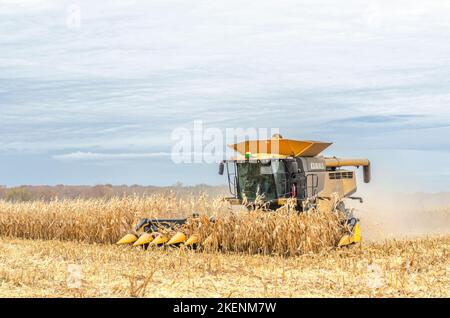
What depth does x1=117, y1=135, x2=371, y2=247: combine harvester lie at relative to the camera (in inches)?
524

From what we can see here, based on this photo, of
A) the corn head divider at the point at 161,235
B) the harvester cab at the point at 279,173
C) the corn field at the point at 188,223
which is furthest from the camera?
the harvester cab at the point at 279,173

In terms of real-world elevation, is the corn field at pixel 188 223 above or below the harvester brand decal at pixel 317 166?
below

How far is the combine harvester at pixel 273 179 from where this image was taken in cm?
1330

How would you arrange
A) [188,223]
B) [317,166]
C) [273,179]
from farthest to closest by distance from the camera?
1. [317,166]
2. [273,179]
3. [188,223]

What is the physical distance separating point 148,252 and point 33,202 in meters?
8.56

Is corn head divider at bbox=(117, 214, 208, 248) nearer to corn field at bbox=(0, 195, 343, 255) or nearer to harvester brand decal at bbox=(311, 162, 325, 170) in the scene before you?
corn field at bbox=(0, 195, 343, 255)

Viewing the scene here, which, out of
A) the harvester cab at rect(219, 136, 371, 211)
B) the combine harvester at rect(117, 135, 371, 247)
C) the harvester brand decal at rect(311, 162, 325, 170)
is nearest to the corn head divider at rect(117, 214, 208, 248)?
the combine harvester at rect(117, 135, 371, 247)

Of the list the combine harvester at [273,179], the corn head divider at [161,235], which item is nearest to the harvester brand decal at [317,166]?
the combine harvester at [273,179]

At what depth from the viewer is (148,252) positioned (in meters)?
12.2

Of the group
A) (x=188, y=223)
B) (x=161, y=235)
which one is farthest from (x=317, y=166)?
(x=161, y=235)

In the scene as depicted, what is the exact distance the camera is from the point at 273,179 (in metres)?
13.8

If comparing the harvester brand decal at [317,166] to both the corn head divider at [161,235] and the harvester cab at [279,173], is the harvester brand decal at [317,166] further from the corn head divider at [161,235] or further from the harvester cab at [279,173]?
the corn head divider at [161,235]

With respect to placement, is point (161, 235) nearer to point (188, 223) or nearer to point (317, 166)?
point (188, 223)
